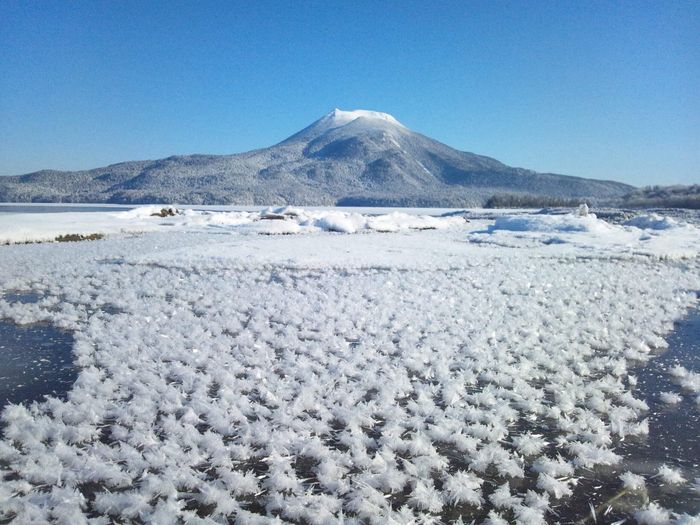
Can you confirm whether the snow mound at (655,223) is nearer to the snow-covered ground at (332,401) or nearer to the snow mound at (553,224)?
the snow mound at (553,224)

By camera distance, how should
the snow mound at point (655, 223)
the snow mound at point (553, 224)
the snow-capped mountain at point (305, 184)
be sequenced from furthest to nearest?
1. the snow-capped mountain at point (305, 184)
2. the snow mound at point (655, 223)
3. the snow mound at point (553, 224)

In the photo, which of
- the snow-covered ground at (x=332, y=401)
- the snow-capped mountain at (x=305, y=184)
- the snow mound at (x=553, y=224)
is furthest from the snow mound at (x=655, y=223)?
the snow-capped mountain at (x=305, y=184)

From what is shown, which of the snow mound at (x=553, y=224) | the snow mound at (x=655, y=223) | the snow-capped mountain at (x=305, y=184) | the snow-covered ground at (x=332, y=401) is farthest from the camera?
the snow-capped mountain at (x=305, y=184)

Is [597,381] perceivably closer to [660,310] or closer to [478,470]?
[478,470]

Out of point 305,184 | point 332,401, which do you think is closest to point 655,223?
point 332,401

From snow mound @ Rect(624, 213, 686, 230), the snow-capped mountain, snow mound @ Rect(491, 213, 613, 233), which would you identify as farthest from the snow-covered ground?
the snow-capped mountain

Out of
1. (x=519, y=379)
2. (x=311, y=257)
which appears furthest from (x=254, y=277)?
(x=519, y=379)

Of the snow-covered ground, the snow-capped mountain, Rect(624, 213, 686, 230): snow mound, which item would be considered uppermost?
the snow-capped mountain

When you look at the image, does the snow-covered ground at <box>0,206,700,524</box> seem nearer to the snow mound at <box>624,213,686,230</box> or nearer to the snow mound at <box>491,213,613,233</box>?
the snow mound at <box>491,213,613,233</box>
